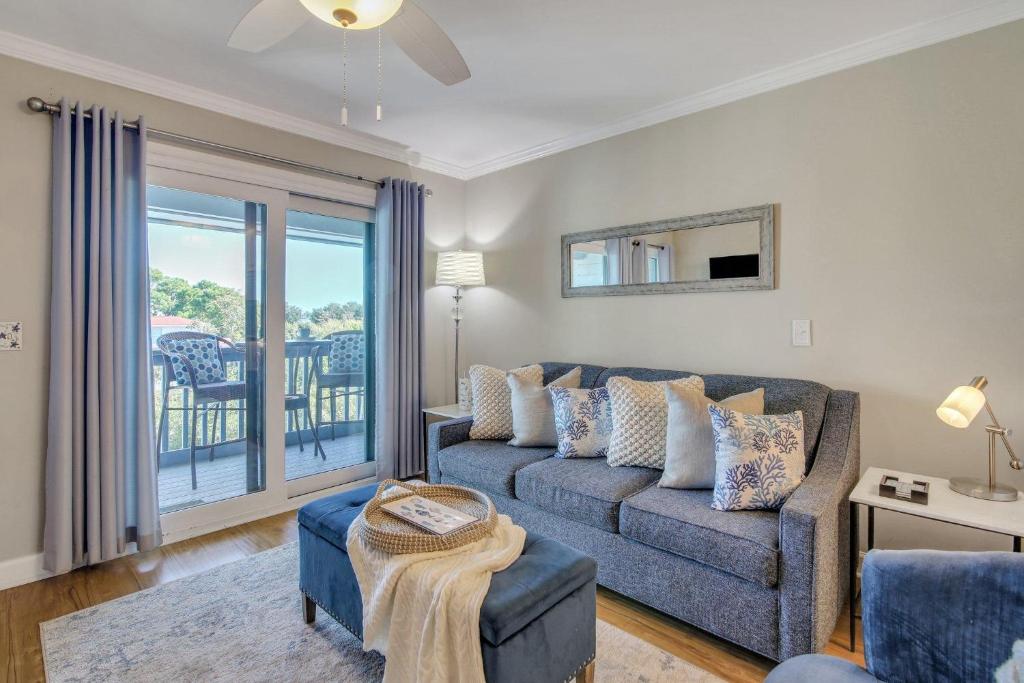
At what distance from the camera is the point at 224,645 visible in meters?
1.98

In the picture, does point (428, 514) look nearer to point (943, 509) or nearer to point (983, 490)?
point (943, 509)

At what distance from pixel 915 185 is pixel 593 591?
227 cm

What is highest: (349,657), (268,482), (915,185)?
(915,185)

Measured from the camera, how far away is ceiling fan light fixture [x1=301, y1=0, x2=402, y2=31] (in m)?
1.47

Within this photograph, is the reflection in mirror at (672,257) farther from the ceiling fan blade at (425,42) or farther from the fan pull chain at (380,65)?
the ceiling fan blade at (425,42)

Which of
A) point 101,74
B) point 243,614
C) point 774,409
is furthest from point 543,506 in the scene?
point 101,74

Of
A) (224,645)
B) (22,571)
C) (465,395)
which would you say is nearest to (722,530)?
(224,645)

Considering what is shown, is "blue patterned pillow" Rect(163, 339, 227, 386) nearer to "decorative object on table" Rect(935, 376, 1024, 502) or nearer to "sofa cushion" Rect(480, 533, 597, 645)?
"sofa cushion" Rect(480, 533, 597, 645)

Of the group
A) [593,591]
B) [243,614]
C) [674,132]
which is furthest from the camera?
[674,132]

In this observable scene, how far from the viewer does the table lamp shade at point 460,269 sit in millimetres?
3928

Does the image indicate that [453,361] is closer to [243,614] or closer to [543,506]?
[543,506]

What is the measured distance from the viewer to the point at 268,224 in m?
3.25

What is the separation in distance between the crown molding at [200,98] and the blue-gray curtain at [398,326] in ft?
0.93

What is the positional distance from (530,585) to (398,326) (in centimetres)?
257
